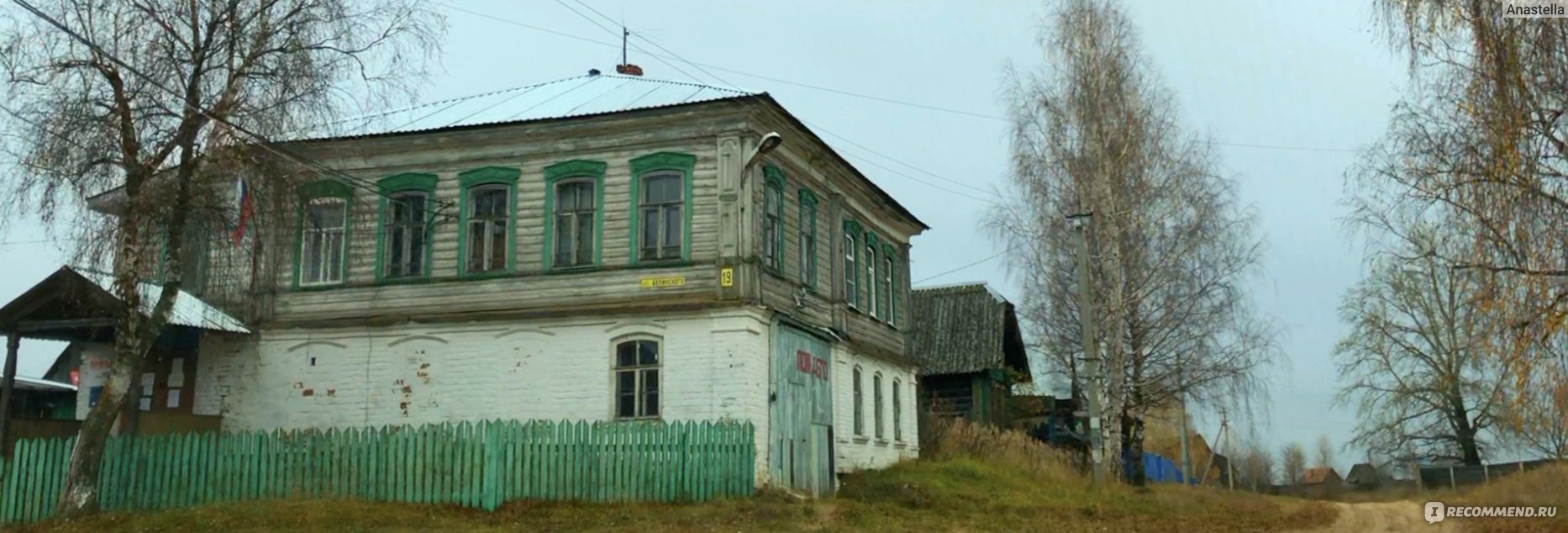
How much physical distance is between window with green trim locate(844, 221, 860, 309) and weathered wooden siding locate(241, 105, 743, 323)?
623 cm

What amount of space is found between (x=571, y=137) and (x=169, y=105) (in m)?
6.17

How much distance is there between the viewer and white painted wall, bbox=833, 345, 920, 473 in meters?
22.4

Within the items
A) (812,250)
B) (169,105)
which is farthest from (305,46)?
(812,250)

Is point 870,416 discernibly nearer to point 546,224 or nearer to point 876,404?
point 876,404

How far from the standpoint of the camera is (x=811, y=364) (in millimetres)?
20609

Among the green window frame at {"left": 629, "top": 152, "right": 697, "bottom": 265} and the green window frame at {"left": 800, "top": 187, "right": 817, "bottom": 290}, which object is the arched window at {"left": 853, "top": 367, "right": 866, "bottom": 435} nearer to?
the green window frame at {"left": 800, "top": 187, "right": 817, "bottom": 290}

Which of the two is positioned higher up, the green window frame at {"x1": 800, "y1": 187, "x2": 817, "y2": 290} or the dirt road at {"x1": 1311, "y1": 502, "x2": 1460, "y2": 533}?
the green window frame at {"x1": 800, "y1": 187, "x2": 817, "y2": 290}

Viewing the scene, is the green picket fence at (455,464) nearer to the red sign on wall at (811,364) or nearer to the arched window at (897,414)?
the red sign on wall at (811,364)

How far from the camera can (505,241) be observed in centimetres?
Answer: 1967

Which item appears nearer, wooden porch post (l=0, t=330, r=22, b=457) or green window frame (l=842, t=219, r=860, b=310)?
wooden porch post (l=0, t=330, r=22, b=457)

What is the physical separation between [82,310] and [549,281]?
694 cm

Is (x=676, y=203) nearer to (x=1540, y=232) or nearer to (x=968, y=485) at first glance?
(x=968, y=485)

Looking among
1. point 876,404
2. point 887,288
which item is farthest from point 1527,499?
point 887,288

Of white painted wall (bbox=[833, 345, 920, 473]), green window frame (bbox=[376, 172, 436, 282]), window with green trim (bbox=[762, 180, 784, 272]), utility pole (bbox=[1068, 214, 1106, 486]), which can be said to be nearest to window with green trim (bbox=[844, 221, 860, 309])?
white painted wall (bbox=[833, 345, 920, 473])
